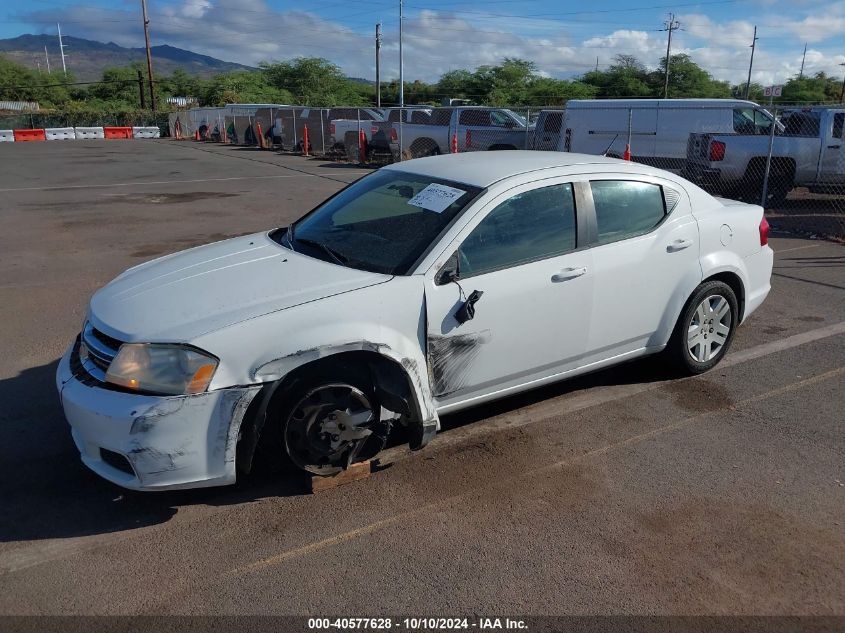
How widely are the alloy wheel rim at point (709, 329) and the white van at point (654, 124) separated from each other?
30.7 ft

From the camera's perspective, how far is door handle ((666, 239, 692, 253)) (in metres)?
4.75

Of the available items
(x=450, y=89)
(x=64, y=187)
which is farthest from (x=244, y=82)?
(x=64, y=187)

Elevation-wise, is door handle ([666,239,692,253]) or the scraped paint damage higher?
door handle ([666,239,692,253])

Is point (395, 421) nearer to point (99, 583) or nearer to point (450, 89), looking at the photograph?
point (99, 583)

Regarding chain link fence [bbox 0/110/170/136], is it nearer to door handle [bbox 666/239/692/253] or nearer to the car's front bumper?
door handle [bbox 666/239/692/253]

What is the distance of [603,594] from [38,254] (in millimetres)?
8906

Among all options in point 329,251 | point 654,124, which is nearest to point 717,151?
point 654,124

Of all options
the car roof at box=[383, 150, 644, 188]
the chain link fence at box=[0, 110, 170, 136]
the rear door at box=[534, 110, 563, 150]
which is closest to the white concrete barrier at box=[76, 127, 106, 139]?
the chain link fence at box=[0, 110, 170, 136]

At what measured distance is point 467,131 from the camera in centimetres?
1936

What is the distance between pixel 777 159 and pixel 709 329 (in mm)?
9871

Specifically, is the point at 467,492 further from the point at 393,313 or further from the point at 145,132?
the point at 145,132

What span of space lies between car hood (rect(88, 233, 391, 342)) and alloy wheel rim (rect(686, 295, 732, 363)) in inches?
98.2

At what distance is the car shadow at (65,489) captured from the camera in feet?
11.4

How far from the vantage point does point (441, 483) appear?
151 inches
